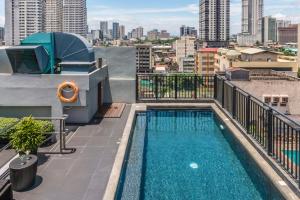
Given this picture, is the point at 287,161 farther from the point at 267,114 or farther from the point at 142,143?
the point at 142,143

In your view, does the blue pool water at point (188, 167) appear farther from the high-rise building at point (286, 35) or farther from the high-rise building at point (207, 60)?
the high-rise building at point (286, 35)

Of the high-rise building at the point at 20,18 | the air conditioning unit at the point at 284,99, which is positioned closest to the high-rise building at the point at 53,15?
the high-rise building at the point at 20,18

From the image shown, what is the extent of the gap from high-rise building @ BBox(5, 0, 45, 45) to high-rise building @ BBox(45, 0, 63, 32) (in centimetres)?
1238

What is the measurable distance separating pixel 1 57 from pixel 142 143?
4188 mm

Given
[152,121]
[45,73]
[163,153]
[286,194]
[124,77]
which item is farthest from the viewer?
[124,77]

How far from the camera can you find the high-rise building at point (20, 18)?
110375 millimetres

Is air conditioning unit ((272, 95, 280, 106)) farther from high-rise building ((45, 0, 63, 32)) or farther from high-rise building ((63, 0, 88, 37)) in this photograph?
high-rise building ((63, 0, 88, 37))

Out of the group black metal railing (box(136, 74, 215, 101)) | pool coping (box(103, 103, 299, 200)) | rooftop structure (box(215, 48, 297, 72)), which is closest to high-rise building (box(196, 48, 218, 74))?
rooftop structure (box(215, 48, 297, 72))

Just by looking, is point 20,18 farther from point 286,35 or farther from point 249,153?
point 286,35

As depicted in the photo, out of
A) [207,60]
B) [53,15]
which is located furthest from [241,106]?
[53,15]

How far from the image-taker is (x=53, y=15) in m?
129

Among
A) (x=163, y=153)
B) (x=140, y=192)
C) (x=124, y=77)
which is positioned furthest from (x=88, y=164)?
(x=124, y=77)

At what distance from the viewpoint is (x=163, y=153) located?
7223mm

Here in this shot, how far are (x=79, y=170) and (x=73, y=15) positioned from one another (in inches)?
5572
